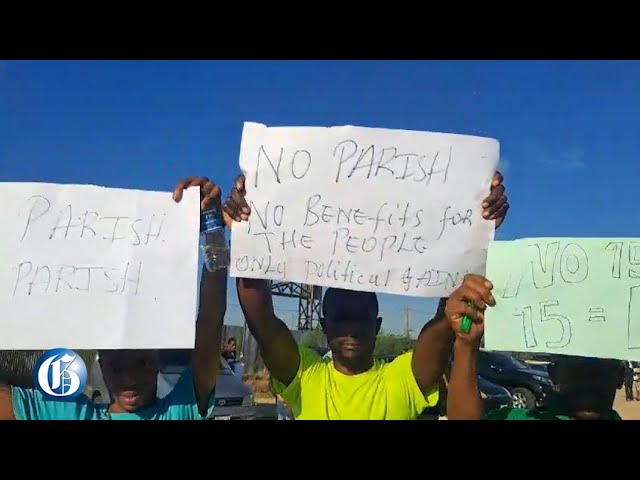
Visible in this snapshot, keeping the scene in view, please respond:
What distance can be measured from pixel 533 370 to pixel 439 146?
0.98 meters

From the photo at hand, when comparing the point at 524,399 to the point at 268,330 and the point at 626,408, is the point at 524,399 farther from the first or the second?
Answer: the point at 268,330

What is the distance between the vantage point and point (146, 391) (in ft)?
8.77

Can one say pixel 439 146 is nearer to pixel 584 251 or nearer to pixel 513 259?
pixel 513 259

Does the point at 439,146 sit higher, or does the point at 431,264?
the point at 439,146

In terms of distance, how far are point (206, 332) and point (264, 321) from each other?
0.23 m

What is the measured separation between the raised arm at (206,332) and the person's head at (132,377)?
16 cm

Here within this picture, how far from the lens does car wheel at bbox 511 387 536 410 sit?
2.86 m

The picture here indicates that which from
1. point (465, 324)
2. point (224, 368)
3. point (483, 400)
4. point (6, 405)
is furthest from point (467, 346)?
point (6, 405)

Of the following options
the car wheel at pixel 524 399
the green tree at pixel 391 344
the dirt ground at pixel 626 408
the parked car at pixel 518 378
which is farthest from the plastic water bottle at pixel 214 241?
the dirt ground at pixel 626 408

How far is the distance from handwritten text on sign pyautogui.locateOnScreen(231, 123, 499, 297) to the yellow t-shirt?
305 mm

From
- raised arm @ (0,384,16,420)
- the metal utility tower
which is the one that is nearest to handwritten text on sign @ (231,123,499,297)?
the metal utility tower

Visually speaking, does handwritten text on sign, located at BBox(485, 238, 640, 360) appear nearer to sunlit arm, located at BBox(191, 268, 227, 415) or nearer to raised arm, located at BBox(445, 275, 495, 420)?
raised arm, located at BBox(445, 275, 495, 420)

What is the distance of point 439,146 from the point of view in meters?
2.68
